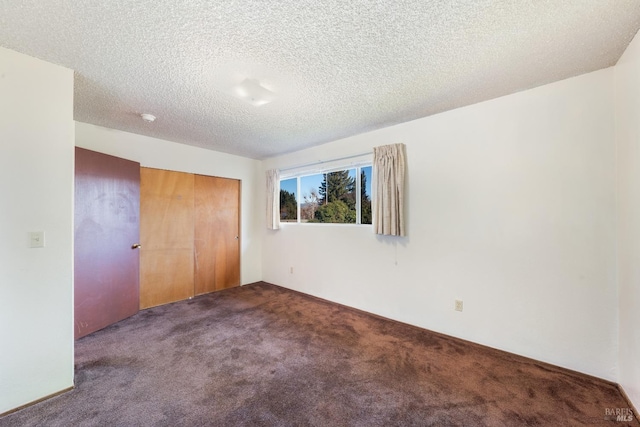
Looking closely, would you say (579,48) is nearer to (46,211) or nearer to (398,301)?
(398,301)

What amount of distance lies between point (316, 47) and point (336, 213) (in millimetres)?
2400

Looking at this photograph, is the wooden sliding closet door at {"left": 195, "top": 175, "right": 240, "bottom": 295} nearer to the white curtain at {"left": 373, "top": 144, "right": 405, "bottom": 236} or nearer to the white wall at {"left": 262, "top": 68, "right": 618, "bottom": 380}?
the white wall at {"left": 262, "top": 68, "right": 618, "bottom": 380}

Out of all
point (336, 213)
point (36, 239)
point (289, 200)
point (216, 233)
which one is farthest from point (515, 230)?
point (216, 233)

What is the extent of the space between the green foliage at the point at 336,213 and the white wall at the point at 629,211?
2.44 m

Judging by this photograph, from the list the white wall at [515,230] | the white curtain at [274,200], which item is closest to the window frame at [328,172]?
the white curtain at [274,200]

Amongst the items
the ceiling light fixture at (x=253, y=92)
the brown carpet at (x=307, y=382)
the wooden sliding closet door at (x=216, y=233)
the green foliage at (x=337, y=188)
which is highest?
the ceiling light fixture at (x=253, y=92)

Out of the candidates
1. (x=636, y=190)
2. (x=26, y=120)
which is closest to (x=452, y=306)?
(x=636, y=190)

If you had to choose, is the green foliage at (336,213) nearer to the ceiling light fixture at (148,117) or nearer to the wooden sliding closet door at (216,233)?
the wooden sliding closet door at (216,233)

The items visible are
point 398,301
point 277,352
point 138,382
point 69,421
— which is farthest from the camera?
point 398,301

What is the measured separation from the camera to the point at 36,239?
5.61 feet

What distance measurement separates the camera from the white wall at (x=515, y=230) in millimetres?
1900

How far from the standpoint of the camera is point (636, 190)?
1.55 metres

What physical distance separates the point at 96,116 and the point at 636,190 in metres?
4.78

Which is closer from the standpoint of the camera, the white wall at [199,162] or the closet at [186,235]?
the white wall at [199,162]
